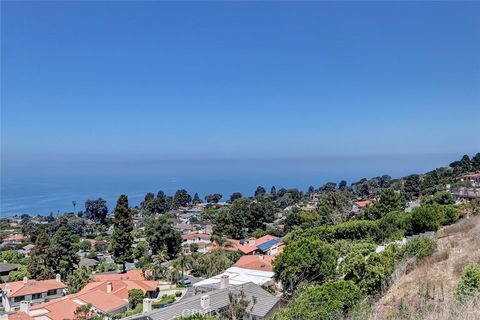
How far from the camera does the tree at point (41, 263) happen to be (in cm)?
2934

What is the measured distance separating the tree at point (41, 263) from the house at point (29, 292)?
14.3 ft

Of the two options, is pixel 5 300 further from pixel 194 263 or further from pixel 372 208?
pixel 372 208

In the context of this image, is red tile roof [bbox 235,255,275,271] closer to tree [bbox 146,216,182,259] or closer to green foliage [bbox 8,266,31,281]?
tree [bbox 146,216,182,259]

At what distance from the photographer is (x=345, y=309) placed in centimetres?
1125

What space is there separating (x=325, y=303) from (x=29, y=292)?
2058cm

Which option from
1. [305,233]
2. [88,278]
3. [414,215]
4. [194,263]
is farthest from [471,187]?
[88,278]

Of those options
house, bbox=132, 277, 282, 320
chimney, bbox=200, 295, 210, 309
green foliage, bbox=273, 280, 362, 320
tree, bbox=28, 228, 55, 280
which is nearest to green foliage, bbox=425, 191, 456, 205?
house, bbox=132, 277, 282, 320

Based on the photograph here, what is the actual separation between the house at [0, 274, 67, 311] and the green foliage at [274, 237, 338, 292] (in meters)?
16.0

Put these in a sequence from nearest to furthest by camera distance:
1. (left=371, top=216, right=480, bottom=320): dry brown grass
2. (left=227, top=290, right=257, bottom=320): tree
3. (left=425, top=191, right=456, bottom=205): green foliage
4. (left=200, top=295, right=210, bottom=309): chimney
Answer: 1. (left=371, top=216, right=480, bottom=320): dry brown grass
2. (left=227, top=290, right=257, bottom=320): tree
3. (left=200, top=295, right=210, bottom=309): chimney
4. (left=425, top=191, right=456, bottom=205): green foliage

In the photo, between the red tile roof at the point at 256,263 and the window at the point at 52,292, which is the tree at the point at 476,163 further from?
the window at the point at 52,292

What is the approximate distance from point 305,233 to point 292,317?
17.1 m

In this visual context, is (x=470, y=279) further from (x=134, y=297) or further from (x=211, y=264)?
(x=211, y=264)

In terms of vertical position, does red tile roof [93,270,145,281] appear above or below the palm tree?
below

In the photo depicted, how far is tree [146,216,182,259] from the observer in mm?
36125
